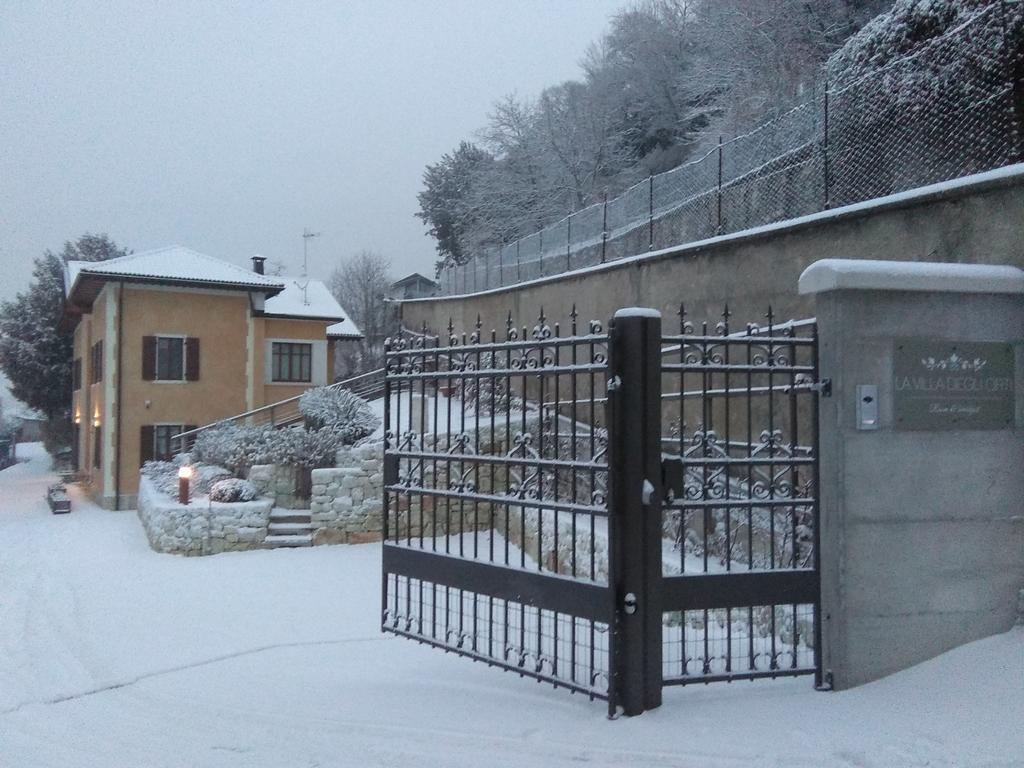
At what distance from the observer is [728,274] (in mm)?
9195

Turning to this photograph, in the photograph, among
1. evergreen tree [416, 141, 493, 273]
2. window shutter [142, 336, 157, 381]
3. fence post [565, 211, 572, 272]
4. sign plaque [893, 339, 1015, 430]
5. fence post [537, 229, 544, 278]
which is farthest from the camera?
evergreen tree [416, 141, 493, 273]

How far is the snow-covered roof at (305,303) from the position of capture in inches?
995

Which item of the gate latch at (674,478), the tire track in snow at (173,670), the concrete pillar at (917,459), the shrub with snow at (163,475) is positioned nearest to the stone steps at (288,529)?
the shrub with snow at (163,475)

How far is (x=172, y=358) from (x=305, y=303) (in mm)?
5821

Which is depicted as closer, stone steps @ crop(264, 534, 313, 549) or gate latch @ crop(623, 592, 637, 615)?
gate latch @ crop(623, 592, 637, 615)

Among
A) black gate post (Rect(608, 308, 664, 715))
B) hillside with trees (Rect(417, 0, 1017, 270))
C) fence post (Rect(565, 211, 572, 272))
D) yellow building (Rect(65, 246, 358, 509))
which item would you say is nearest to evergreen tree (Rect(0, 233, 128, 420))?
yellow building (Rect(65, 246, 358, 509))

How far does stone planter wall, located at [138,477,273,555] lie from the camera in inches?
536

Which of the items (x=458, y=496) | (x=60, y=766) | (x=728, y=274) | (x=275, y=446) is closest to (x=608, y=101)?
(x=275, y=446)

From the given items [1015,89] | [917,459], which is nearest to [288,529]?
[917,459]

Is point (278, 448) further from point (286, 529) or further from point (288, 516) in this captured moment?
point (286, 529)

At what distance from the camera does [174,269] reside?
21.2 metres

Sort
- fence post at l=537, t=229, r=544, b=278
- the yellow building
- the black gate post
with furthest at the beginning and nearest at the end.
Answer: the yellow building
fence post at l=537, t=229, r=544, b=278
the black gate post

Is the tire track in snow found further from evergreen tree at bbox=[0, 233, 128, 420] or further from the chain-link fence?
evergreen tree at bbox=[0, 233, 128, 420]

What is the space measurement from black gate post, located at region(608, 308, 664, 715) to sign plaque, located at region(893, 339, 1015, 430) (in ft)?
4.98
